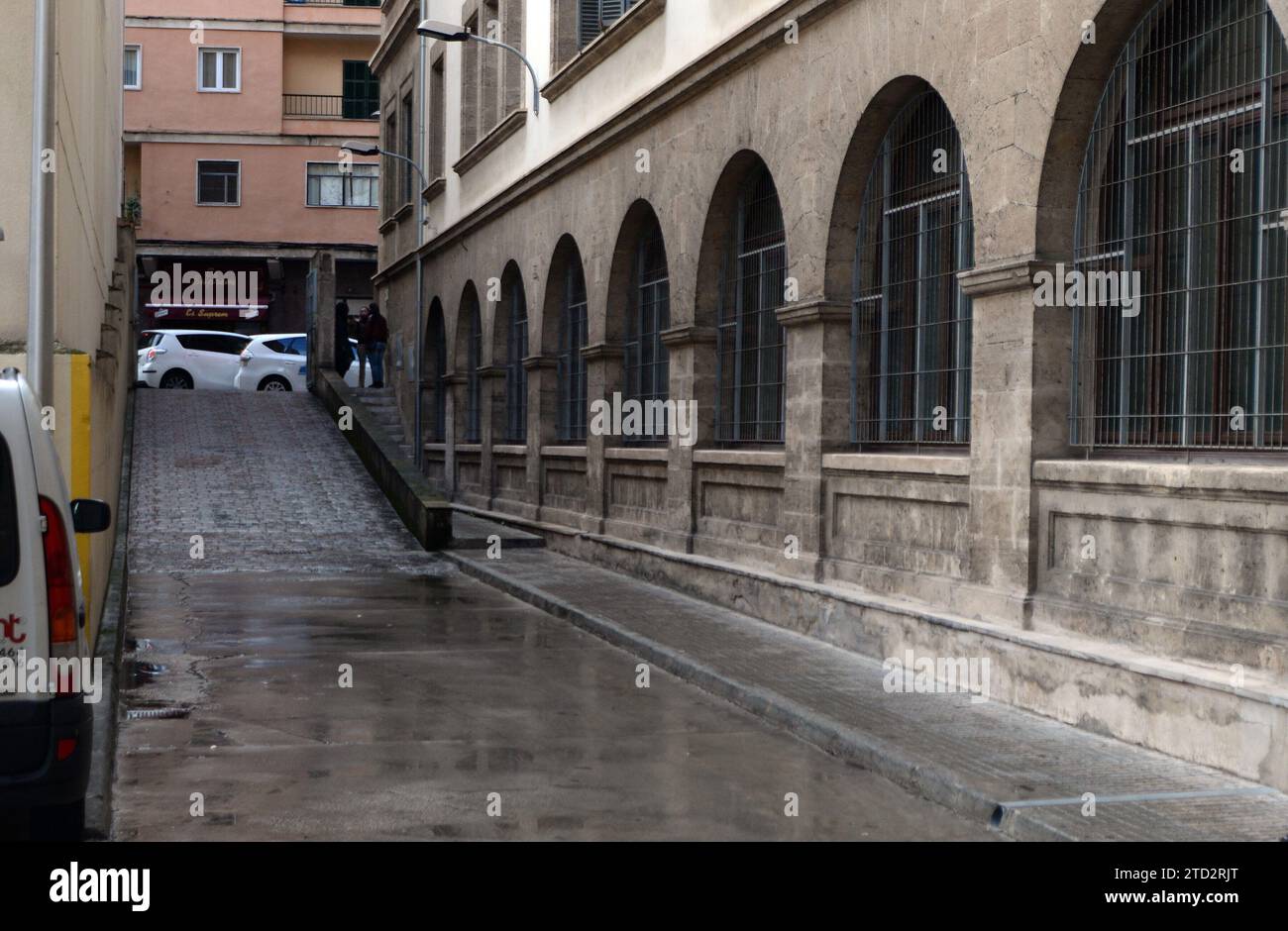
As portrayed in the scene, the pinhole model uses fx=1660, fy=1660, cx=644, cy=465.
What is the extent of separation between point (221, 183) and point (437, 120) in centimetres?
1980

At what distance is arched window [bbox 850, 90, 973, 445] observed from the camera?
11617 millimetres

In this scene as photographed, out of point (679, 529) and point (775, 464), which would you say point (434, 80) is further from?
point (775, 464)

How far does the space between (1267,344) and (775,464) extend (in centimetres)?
623

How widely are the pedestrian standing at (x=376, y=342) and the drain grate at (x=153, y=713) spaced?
2442cm

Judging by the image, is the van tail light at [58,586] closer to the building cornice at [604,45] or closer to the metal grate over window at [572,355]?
the building cornice at [604,45]

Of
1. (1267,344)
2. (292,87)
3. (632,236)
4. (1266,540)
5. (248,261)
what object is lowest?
(1266,540)

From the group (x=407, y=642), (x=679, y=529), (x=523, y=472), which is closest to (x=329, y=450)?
(x=523, y=472)

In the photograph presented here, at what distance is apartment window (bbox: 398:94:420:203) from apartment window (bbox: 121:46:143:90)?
17.0m

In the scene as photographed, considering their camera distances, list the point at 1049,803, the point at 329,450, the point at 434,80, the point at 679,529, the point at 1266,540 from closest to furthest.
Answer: the point at 1049,803 → the point at 1266,540 → the point at 679,529 → the point at 329,450 → the point at 434,80

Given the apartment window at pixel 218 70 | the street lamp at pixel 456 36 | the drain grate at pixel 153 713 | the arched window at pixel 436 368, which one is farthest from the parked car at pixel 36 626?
the apartment window at pixel 218 70

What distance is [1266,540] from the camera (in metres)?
7.96

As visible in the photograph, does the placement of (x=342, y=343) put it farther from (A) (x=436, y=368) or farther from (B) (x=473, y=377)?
(B) (x=473, y=377)

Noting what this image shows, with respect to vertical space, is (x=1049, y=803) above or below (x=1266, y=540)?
below

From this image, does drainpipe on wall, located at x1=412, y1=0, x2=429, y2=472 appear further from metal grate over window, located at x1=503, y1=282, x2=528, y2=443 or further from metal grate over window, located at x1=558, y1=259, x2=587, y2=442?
metal grate over window, located at x1=558, y1=259, x2=587, y2=442
